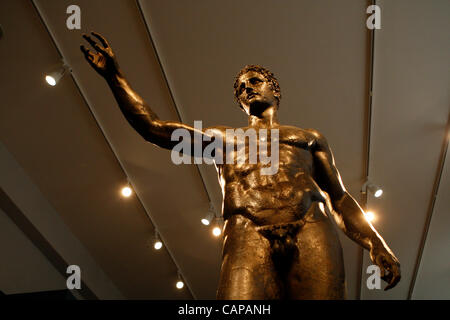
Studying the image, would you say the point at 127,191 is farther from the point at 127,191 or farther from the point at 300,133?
the point at 300,133

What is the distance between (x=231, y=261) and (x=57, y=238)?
6406 millimetres

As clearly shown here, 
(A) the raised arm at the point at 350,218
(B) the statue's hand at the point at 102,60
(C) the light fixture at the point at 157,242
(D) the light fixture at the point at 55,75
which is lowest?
(A) the raised arm at the point at 350,218

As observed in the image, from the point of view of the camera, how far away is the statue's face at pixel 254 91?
2.79 meters

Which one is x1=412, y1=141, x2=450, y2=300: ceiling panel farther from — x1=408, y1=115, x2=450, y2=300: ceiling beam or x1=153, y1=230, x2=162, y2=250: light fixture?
x1=153, y1=230, x2=162, y2=250: light fixture

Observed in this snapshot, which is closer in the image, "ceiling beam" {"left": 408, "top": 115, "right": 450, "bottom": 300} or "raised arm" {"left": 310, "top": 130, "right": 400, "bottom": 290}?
"raised arm" {"left": 310, "top": 130, "right": 400, "bottom": 290}

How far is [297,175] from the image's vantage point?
2.18 metres

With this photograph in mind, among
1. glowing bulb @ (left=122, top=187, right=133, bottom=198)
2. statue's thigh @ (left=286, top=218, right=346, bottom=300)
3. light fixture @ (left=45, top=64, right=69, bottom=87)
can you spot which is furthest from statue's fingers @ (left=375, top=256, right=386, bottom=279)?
glowing bulb @ (left=122, top=187, right=133, bottom=198)

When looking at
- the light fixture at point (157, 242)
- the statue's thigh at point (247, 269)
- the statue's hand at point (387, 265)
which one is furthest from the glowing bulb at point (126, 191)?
the statue's hand at point (387, 265)

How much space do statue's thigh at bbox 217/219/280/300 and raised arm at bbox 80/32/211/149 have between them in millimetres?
747

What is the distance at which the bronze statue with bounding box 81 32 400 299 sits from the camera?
1.71 meters

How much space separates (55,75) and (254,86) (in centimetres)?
329

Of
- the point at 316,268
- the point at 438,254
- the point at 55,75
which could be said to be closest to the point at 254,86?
the point at 316,268

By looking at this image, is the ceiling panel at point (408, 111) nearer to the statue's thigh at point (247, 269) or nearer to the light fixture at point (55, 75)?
the statue's thigh at point (247, 269)
